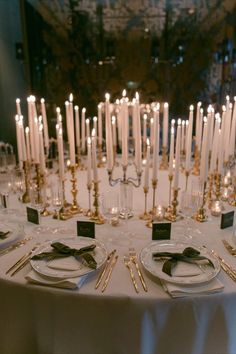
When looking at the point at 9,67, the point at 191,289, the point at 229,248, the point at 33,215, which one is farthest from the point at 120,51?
the point at 191,289

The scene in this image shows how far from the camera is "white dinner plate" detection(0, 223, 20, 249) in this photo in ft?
4.29

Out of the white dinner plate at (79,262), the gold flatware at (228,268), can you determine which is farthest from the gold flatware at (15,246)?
the gold flatware at (228,268)

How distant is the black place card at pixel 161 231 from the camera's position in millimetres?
1328

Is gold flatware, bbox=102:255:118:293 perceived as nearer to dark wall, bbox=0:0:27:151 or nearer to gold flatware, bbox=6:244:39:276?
gold flatware, bbox=6:244:39:276

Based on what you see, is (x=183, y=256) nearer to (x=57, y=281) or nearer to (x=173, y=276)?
(x=173, y=276)

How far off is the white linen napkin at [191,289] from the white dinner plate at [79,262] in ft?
0.83

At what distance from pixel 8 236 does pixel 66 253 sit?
31 centimetres

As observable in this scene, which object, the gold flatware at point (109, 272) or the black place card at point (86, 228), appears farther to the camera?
the black place card at point (86, 228)

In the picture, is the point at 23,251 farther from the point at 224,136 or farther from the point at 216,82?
the point at 216,82

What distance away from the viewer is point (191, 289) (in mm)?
1040

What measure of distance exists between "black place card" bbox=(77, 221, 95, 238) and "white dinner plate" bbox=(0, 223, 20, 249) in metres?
0.26

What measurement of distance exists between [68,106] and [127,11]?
8.17 ft

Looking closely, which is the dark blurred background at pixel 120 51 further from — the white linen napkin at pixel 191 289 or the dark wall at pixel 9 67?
the white linen napkin at pixel 191 289

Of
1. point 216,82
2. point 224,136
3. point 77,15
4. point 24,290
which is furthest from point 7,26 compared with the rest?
point 24,290
